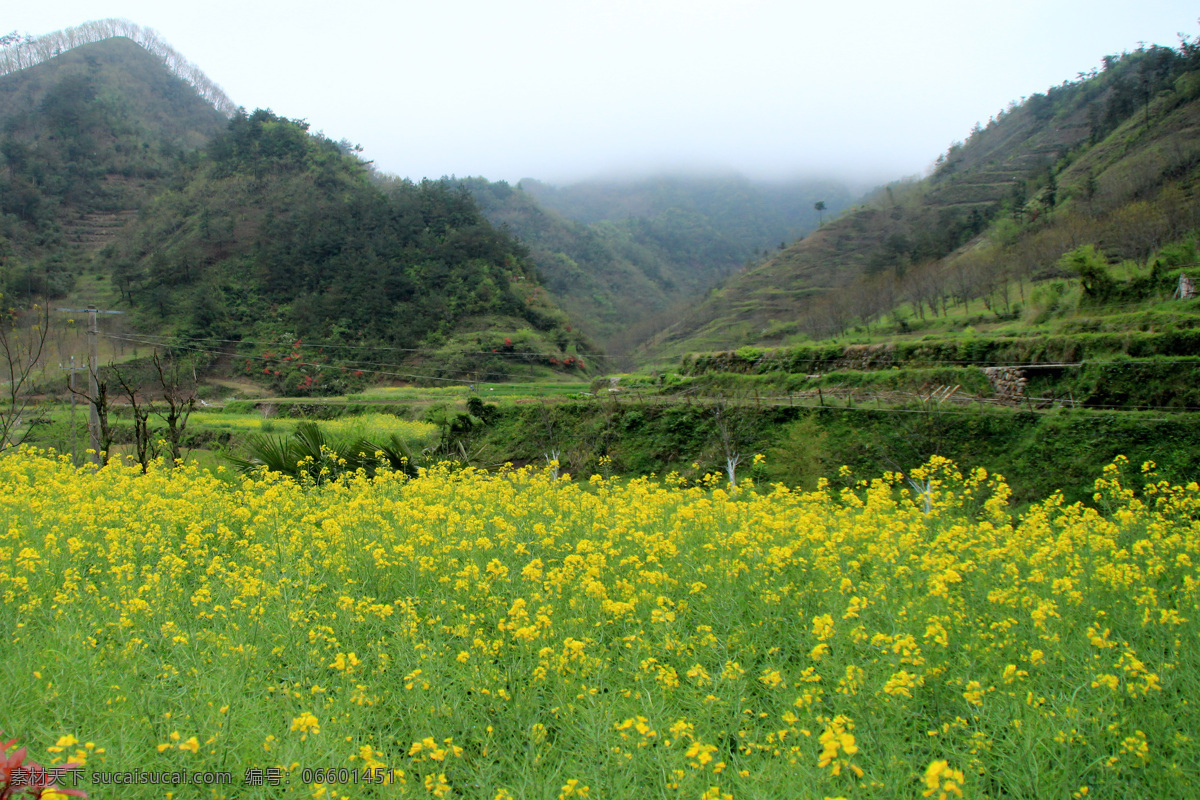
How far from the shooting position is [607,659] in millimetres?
4227

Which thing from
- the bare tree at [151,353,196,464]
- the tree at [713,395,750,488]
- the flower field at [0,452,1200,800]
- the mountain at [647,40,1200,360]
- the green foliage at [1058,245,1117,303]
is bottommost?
the tree at [713,395,750,488]

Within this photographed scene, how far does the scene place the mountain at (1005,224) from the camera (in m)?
36.4

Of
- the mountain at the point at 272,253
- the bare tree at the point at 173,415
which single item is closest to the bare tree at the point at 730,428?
the bare tree at the point at 173,415

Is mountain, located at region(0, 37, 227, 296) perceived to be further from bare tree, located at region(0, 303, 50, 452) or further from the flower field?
the flower field

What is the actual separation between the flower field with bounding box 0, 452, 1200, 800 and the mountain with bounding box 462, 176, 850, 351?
60.6 m

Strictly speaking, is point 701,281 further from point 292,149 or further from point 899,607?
point 899,607

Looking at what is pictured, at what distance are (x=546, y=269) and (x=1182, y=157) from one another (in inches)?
2296

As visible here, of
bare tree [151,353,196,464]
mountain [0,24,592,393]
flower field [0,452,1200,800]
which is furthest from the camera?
mountain [0,24,592,393]

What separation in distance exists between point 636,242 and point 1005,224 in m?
70.5

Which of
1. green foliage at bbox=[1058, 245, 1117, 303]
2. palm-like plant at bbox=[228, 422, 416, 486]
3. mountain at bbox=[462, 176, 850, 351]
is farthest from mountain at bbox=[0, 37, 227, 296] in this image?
green foliage at bbox=[1058, 245, 1117, 303]

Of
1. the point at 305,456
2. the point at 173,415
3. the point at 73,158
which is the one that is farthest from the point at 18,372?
the point at 73,158

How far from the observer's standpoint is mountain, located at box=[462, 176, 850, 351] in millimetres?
79375

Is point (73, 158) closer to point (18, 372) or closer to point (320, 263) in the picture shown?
point (320, 263)

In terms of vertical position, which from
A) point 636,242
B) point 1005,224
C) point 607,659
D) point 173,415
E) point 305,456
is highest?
point 636,242
